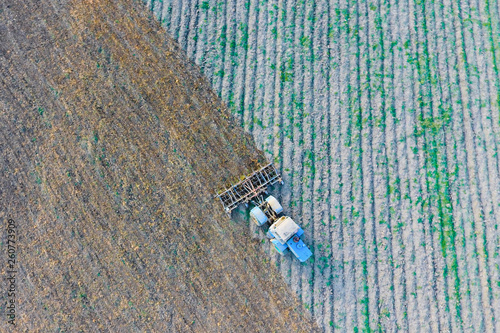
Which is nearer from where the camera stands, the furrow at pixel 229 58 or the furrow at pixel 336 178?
the furrow at pixel 336 178

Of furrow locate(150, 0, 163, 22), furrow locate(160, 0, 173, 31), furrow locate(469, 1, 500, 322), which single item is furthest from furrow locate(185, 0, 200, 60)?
furrow locate(469, 1, 500, 322)

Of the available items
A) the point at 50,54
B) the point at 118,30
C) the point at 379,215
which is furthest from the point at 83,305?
the point at 379,215

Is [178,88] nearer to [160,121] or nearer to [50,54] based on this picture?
[160,121]

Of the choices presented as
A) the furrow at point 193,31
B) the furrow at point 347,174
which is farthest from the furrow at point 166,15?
the furrow at point 347,174

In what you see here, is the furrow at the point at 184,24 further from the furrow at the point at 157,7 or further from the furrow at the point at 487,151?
the furrow at the point at 487,151

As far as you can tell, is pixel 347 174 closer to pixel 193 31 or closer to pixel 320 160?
pixel 320 160
